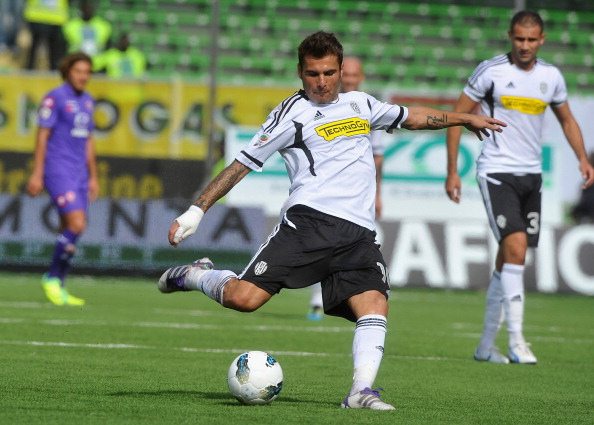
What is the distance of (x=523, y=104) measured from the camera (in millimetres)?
10023

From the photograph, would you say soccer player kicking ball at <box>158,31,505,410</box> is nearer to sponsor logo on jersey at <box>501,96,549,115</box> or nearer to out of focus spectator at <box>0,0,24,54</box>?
sponsor logo on jersey at <box>501,96,549,115</box>

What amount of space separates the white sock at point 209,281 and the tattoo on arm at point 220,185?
1.58ft

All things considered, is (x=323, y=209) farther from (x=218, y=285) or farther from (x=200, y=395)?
(x=200, y=395)

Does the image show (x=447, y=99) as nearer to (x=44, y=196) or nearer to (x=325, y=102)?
(x=44, y=196)

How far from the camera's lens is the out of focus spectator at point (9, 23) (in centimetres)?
2414

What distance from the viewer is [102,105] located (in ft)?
Result: 65.9

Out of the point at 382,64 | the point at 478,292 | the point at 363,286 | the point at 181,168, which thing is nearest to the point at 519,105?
the point at 363,286

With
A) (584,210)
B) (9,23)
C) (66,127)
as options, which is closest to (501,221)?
(66,127)

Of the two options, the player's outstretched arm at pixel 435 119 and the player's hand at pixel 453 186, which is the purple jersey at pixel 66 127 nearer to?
the player's hand at pixel 453 186

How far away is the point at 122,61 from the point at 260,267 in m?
16.9

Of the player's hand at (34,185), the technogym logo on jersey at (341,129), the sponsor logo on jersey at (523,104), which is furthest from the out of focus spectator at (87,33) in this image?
the technogym logo on jersey at (341,129)

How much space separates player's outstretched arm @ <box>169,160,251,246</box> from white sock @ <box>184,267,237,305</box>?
18.9 inches

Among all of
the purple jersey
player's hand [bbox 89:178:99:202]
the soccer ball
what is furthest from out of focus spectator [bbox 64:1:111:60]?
the soccer ball

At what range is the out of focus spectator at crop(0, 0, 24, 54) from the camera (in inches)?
950
